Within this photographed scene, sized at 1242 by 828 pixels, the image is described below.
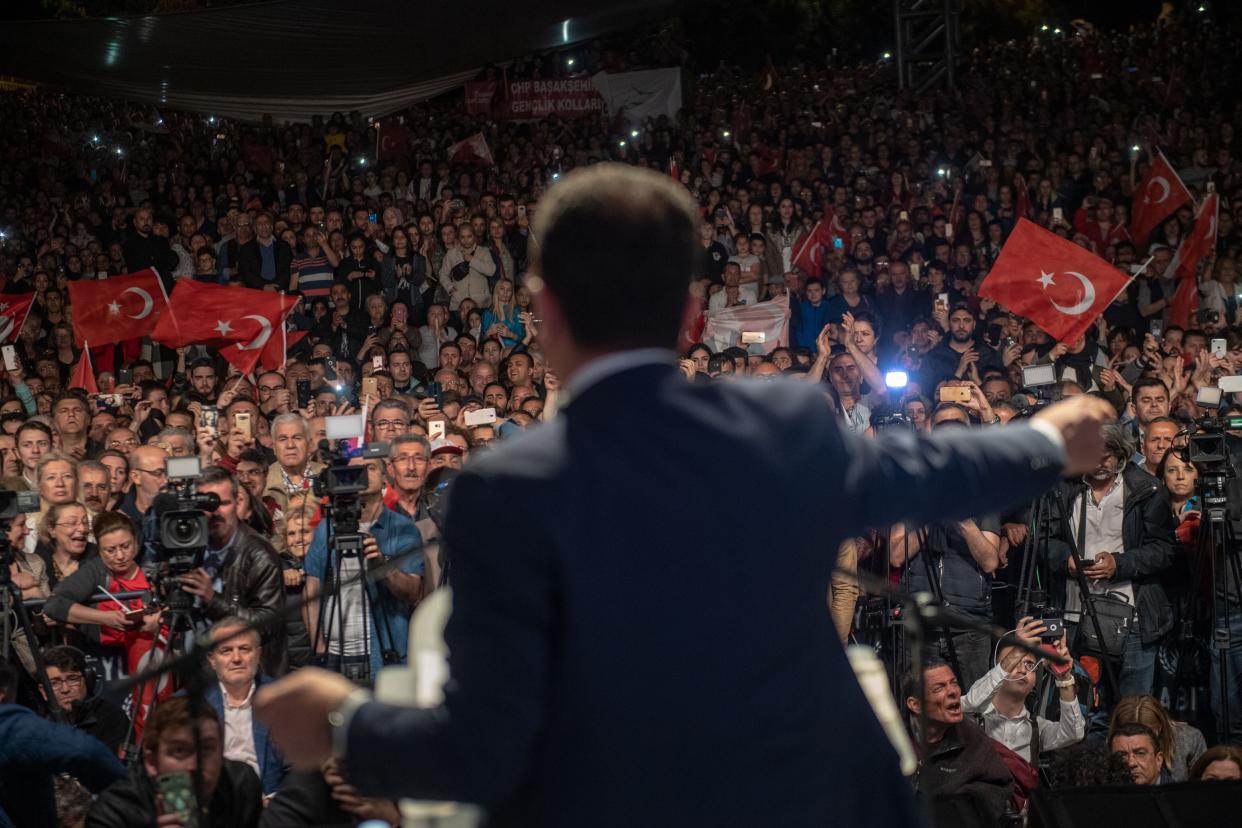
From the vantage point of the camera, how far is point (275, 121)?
52.8 feet

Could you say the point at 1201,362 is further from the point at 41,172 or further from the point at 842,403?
the point at 41,172

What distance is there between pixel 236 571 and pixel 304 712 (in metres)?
4.16

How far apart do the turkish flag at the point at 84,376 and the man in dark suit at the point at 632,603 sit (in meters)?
9.45

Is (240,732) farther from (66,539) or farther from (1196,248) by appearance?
(1196,248)

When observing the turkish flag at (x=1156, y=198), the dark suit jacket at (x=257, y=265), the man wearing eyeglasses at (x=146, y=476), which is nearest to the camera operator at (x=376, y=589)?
the man wearing eyeglasses at (x=146, y=476)

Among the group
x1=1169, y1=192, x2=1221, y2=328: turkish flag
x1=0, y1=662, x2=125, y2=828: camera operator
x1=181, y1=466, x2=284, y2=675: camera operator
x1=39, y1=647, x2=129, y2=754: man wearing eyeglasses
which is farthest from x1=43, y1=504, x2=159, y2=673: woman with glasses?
x1=1169, y1=192, x2=1221, y2=328: turkish flag

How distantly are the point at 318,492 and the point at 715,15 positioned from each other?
79.3 ft

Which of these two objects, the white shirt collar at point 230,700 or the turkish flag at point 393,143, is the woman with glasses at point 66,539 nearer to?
the white shirt collar at point 230,700

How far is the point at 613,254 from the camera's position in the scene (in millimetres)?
1411

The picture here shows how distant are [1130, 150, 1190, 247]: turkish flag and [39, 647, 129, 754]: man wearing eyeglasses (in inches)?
359

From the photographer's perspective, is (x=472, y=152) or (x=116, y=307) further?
(x=472, y=152)

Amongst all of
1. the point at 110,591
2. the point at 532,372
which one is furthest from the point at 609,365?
the point at 532,372

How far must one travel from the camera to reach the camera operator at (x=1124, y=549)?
6.20 metres

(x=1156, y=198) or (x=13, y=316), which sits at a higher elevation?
(x=1156, y=198)
